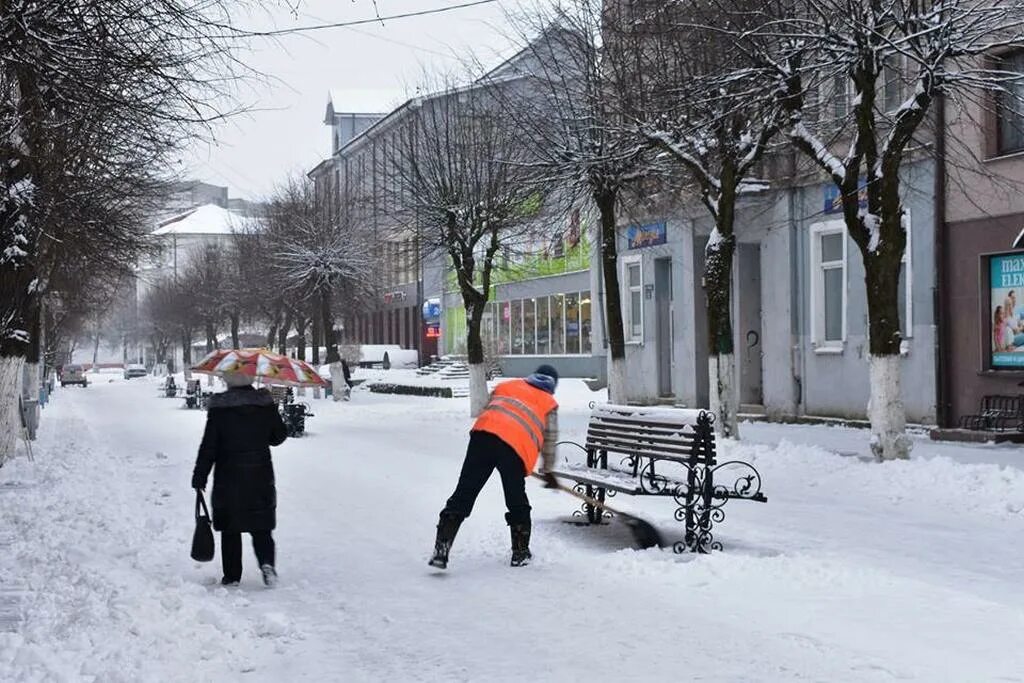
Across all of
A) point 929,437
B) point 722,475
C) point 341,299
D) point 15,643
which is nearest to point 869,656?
point 15,643

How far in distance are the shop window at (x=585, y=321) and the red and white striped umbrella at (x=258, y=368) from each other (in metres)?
36.8

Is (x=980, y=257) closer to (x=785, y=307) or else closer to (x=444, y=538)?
(x=785, y=307)

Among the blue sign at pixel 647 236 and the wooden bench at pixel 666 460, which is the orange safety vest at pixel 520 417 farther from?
the blue sign at pixel 647 236

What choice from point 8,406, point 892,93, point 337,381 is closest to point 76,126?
point 8,406

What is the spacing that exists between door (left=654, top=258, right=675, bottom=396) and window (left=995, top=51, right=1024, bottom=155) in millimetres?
11720

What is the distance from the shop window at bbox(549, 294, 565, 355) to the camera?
48719mm

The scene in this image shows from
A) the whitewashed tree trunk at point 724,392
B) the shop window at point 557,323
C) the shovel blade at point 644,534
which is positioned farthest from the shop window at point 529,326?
the shovel blade at point 644,534

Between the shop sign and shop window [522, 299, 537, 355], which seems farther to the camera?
the shop sign

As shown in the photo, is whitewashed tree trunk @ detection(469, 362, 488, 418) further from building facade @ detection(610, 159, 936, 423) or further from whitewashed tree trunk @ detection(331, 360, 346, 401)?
whitewashed tree trunk @ detection(331, 360, 346, 401)

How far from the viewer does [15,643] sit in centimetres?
673

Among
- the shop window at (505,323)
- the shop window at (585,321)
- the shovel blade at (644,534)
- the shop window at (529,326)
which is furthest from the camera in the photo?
the shop window at (505,323)

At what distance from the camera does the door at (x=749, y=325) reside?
→ 91.8ft

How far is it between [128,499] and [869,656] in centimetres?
1008

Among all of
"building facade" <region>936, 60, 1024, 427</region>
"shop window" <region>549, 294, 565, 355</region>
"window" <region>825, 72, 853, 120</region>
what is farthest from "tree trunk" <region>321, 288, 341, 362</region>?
"building facade" <region>936, 60, 1024, 427</region>
